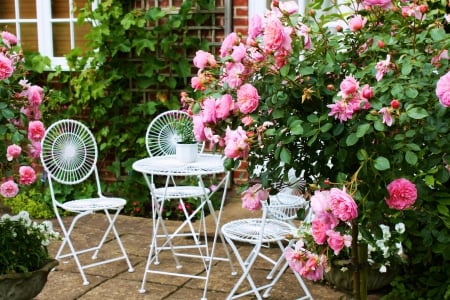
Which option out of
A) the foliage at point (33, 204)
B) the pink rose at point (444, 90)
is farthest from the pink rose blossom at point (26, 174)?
the foliage at point (33, 204)

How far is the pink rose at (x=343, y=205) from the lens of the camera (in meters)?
2.09

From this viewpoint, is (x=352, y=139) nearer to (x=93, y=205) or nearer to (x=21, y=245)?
(x=21, y=245)

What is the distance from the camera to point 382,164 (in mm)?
2137

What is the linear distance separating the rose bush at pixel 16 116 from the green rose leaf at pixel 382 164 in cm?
192

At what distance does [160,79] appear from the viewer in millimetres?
6188

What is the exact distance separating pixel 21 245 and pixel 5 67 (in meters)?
1.02

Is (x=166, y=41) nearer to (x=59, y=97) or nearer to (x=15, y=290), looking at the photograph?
(x=59, y=97)

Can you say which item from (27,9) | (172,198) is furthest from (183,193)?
(27,9)

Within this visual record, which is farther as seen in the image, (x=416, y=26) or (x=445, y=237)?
(x=445, y=237)

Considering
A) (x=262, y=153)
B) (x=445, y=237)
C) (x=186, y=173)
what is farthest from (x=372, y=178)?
(x=186, y=173)

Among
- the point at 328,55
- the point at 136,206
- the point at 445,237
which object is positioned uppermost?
the point at 328,55

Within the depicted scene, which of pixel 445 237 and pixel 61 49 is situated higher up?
pixel 61 49

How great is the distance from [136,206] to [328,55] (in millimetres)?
4123

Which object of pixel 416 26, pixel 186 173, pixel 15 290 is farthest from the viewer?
pixel 186 173
